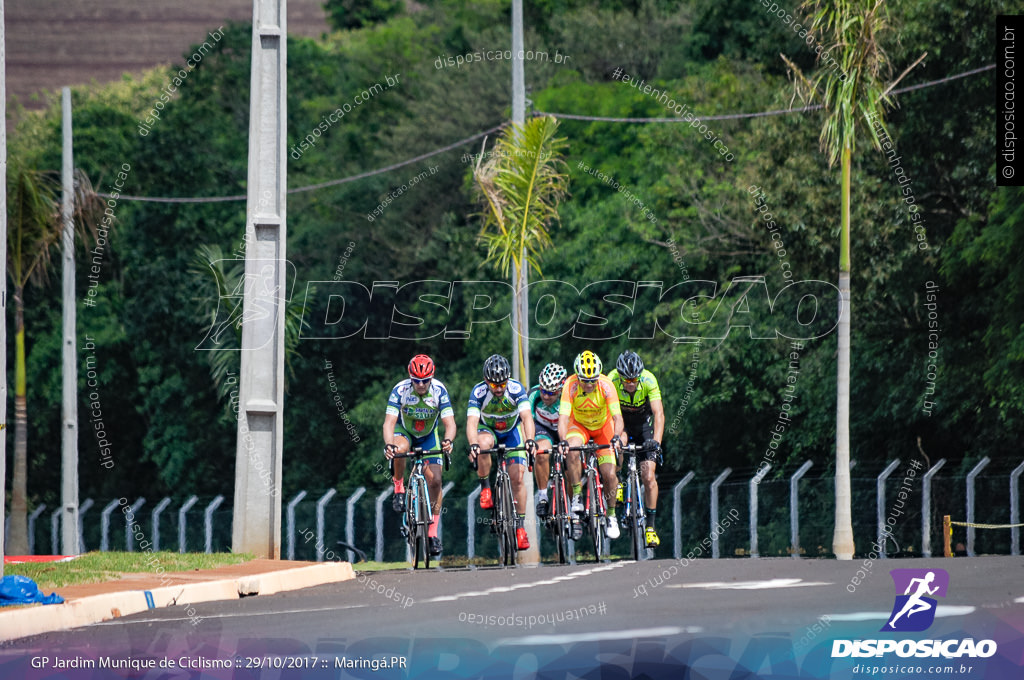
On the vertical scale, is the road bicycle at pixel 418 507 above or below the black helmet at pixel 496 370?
below

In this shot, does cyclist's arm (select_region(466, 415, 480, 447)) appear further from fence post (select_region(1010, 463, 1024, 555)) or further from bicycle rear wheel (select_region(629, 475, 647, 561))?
fence post (select_region(1010, 463, 1024, 555))

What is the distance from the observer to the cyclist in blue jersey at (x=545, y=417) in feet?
60.4

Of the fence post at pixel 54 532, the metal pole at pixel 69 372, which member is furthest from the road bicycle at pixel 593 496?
the fence post at pixel 54 532

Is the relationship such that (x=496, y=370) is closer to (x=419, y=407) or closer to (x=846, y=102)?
(x=419, y=407)

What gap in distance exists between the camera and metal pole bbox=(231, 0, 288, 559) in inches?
678

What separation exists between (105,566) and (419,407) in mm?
3820

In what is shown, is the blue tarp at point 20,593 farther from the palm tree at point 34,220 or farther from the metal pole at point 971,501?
the palm tree at point 34,220

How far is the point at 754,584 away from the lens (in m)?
13.3

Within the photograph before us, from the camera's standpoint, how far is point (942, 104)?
3002 centimetres

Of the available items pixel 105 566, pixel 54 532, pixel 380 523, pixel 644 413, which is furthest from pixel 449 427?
pixel 54 532

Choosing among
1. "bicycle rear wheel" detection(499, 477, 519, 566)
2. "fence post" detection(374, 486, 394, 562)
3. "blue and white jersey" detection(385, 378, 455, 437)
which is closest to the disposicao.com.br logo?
"bicycle rear wheel" detection(499, 477, 519, 566)

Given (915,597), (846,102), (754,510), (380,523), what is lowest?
(380,523)

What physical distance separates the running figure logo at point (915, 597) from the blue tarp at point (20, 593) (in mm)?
5448

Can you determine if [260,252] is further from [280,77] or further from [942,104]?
[942,104]
